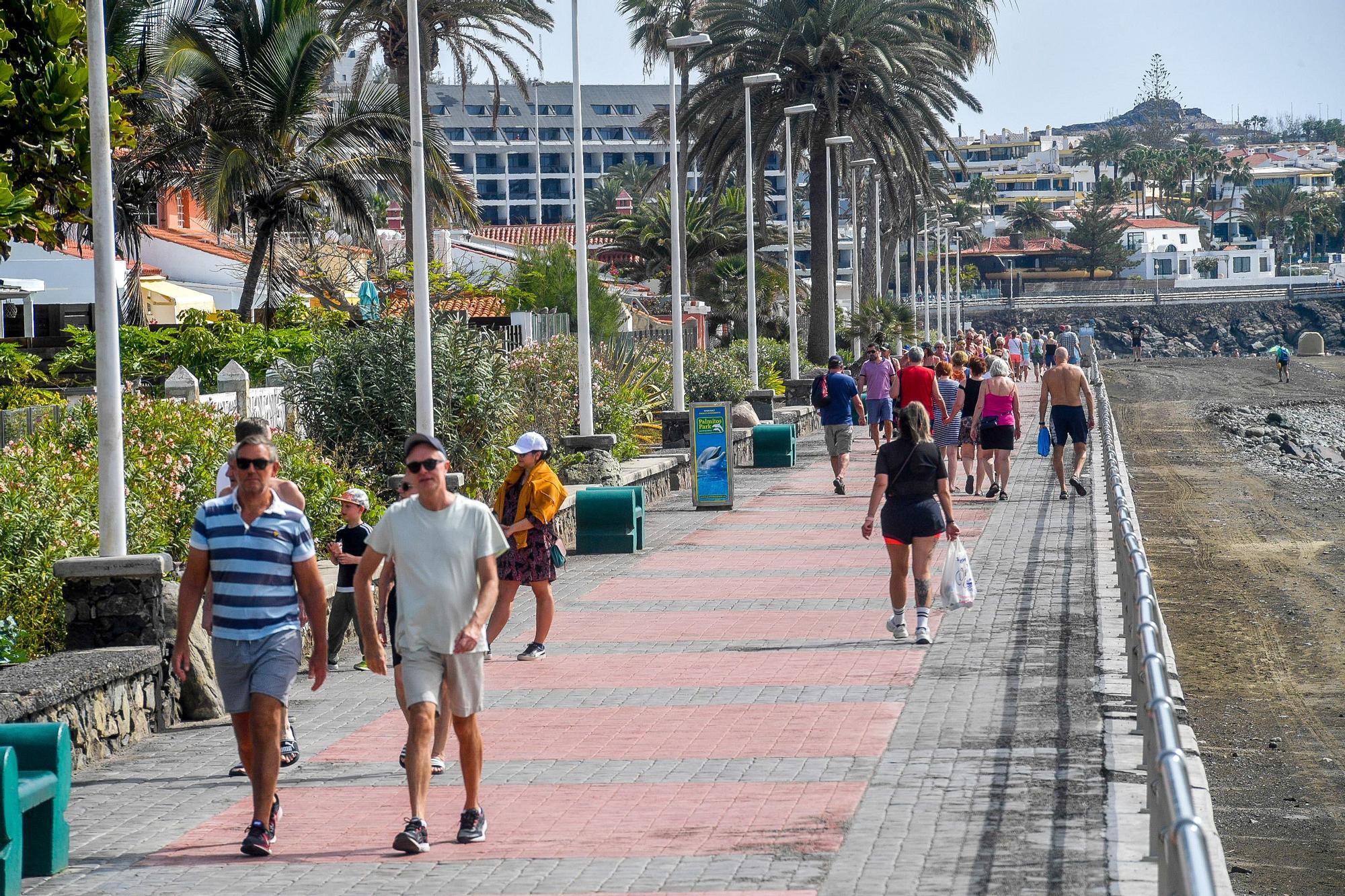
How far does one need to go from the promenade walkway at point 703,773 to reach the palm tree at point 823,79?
1099 inches

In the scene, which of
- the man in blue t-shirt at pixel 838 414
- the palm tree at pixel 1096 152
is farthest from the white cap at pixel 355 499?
the palm tree at pixel 1096 152

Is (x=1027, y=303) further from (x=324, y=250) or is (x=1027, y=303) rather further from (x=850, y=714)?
(x=850, y=714)

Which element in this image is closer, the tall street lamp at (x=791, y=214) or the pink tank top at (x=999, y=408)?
the pink tank top at (x=999, y=408)

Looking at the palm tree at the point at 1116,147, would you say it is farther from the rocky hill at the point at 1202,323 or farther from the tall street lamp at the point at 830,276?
the tall street lamp at the point at 830,276

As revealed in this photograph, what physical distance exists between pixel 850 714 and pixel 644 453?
1770 cm

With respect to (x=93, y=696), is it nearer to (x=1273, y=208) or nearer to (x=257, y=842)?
(x=257, y=842)

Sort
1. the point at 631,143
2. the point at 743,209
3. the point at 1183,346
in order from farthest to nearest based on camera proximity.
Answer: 1. the point at 631,143
2. the point at 1183,346
3. the point at 743,209

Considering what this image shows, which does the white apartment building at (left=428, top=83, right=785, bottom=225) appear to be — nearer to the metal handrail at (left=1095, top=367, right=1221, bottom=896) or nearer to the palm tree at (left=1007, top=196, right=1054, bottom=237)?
the palm tree at (left=1007, top=196, right=1054, bottom=237)

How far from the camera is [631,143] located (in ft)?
487

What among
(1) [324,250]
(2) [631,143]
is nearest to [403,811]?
(1) [324,250]

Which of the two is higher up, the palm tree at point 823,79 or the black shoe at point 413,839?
the palm tree at point 823,79

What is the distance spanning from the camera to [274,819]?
7293 mm

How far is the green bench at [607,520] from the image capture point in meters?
17.3

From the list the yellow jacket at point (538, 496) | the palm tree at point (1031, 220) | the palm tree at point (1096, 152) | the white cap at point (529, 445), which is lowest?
the yellow jacket at point (538, 496)
